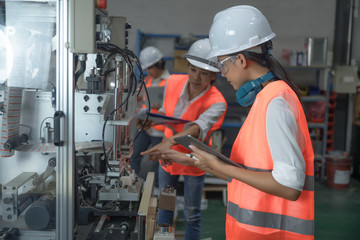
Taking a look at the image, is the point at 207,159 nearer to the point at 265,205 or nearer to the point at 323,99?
the point at 265,205

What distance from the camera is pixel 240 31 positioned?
1.32 meters

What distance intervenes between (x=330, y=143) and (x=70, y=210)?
455 cm

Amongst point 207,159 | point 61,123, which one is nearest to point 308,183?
point 207,159

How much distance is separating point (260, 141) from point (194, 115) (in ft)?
4.27

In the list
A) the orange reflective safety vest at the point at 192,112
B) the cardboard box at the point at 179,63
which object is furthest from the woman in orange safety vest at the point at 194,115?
the cardboard box at the point at 179,63

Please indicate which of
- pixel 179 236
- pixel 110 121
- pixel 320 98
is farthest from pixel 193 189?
pixel 320 98

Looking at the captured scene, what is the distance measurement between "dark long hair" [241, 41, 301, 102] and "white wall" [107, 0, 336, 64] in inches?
155

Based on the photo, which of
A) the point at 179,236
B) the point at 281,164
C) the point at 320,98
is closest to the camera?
the point at 281,164

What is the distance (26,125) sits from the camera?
1.56 meters

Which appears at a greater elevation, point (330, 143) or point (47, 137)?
point (47, 137)

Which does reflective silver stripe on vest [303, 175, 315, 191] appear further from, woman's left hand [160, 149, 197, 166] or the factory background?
woman's left hand [160, 149, 197, 166]

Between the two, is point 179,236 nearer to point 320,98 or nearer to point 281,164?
point 281,164

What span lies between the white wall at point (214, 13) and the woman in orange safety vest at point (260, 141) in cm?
389

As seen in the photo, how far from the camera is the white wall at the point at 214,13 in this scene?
16.9 ft
